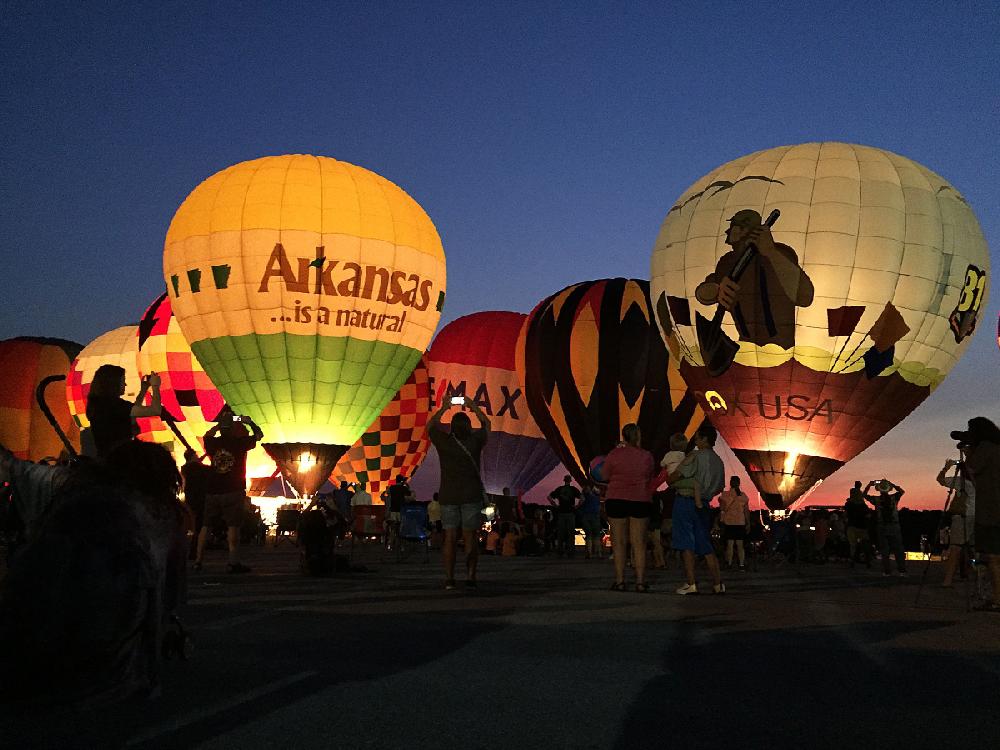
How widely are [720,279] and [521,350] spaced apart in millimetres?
12982

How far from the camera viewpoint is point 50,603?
3916mm

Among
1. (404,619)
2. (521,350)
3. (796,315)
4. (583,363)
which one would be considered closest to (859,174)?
(796,315)

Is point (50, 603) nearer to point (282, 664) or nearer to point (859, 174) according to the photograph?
point (282, 664)

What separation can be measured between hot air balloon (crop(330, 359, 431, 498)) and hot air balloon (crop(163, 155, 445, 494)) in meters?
12.6

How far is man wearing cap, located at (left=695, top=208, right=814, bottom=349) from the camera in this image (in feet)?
89.6

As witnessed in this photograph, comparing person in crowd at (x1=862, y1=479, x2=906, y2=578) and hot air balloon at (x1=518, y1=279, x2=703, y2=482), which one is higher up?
hot air balloon at (x1=518, y1=279, x2=703, y2=482)

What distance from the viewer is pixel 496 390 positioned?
1813 inches

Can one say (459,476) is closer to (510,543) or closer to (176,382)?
(510,543)

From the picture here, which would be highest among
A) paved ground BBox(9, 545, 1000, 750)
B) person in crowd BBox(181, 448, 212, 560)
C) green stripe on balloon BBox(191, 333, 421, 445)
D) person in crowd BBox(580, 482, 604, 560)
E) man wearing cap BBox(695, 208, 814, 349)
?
man wearing cap BBox(695, 208, 814, 349)

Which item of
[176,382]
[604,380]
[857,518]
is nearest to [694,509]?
[857,518]

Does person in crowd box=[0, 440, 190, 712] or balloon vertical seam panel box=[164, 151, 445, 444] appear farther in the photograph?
balloon vertical seam panel box=[164, 151, 445, 444]

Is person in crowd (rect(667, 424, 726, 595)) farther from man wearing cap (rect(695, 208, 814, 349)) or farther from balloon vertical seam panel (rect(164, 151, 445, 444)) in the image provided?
balloon vertical seam panel (rect(164, 151, 445, 444))

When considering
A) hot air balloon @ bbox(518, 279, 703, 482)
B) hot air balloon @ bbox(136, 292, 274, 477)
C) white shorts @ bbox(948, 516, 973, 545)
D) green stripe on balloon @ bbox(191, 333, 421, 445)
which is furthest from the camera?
hot air balloon @ bbox(136, 292, 274, 477)

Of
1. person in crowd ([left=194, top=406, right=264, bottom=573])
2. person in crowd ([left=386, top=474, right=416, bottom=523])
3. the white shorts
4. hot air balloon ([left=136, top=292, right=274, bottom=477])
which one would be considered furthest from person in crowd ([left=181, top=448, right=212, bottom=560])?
hot air balloon ([left=136, top=292, right=274, bottom=477])
